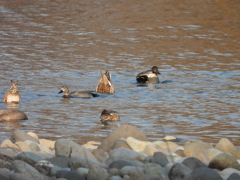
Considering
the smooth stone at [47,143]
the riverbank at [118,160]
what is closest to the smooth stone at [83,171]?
the riverbank at [118,160]

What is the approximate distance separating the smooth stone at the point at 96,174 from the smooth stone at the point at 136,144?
82.7 inches

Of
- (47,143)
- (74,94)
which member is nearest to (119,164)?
(47,143)

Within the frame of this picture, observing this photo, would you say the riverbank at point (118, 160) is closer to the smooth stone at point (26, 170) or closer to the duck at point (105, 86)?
the smooth stone at point (26, 170)

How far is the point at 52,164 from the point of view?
7.48 metres

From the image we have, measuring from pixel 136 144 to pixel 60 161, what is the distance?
5.60 feet

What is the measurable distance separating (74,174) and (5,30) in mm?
22614

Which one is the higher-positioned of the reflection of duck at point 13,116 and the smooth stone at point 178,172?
the reflection of duck at point 13,116

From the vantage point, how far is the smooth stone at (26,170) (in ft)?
21.9

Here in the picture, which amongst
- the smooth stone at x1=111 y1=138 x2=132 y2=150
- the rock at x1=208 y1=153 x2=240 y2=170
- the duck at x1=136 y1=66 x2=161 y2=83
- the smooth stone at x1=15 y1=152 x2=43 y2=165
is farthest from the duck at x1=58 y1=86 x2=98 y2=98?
the rock at x1=208 y1=153 x2=240 y2=170

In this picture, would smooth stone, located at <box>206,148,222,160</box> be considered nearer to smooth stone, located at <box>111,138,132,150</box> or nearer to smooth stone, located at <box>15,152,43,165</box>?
smooth stone, located at <box>111,138,132,150</box>

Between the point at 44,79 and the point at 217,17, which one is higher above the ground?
the point at 217,17

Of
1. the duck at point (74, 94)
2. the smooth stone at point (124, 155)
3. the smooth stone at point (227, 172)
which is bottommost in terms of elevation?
the smooth stone at point (227, 172)

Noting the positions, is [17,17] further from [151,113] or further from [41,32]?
[151,113]

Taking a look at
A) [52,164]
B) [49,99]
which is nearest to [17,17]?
[49,99]
